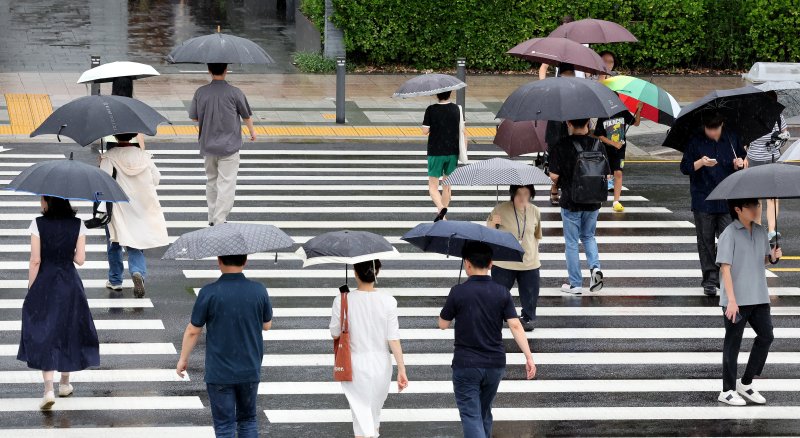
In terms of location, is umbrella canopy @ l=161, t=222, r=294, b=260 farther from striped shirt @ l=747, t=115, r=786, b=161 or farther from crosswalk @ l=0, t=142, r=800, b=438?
striped shirt @ l=747, t=115, r=786, b=161

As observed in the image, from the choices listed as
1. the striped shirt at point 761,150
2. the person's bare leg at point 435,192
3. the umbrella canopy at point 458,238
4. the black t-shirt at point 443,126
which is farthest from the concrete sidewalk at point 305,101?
the umbrella canopy at point 458,238

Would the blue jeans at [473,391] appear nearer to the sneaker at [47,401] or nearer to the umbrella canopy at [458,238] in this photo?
the umbrella canopy at [458,238]

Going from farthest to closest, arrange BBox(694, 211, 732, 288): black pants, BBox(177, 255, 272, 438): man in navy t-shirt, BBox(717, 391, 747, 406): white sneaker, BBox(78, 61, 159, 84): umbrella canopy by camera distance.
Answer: BBox(78, 61, 159, 84): umbrella canopy, BBox(694, 211, 732, 288): black pants, BBox(717, 391, 747, 406): white sneaker, BBox(177, 255, 272, 438): man in navy t-shirt

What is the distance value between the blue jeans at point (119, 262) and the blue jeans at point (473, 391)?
5.31 meters

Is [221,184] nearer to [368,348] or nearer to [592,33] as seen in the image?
[592,33]

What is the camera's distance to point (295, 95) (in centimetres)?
2588

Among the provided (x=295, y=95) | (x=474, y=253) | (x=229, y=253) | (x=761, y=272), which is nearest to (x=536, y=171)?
(x=761, y=272)

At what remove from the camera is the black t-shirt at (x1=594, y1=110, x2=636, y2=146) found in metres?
16.5

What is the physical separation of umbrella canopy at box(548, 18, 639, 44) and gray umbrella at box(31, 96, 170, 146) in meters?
8.16

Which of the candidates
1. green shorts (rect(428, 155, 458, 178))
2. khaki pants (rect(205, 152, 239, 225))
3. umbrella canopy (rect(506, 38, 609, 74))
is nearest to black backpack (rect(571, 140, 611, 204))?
green shorts (rect(428, 155, 458, 178))

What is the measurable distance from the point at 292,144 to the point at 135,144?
8.96 meters

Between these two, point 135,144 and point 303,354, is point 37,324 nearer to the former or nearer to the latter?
point 303,354

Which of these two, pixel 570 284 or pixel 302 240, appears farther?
pixel 302 240

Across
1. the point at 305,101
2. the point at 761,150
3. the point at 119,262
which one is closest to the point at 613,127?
the point at 761,150
